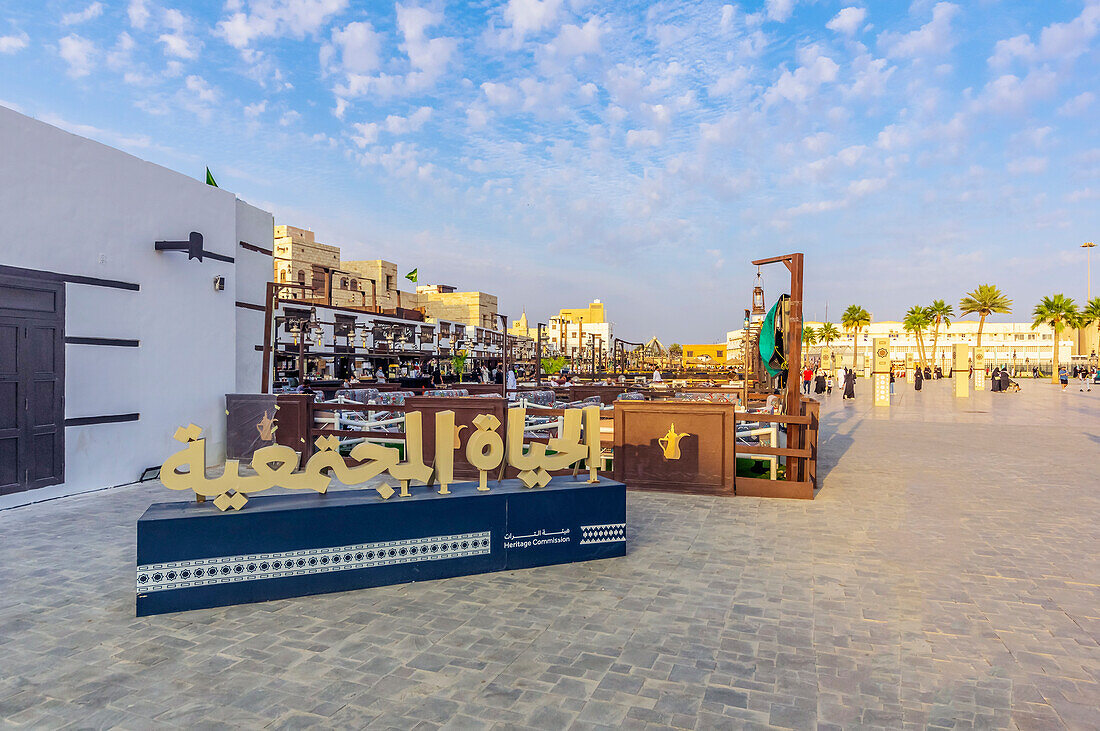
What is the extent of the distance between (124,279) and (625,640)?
9.32 metres

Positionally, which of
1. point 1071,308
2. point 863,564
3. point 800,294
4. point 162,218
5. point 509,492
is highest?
point 1071,308

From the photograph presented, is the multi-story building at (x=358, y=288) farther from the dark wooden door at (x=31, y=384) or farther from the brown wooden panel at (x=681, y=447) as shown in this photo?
the brown wooden panel at (x=681, y=447)

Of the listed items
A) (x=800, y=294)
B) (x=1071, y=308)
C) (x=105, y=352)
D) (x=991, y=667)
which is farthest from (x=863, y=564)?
(x=1071, y=308)

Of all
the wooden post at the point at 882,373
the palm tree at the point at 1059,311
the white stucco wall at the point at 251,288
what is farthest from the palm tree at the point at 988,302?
the white stucco wall at the point at 251,288

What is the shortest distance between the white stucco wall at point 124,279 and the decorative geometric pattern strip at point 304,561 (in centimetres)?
505

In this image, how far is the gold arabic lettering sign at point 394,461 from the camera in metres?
4.88

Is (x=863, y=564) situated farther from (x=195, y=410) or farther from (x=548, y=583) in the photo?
(x=195, y=410)

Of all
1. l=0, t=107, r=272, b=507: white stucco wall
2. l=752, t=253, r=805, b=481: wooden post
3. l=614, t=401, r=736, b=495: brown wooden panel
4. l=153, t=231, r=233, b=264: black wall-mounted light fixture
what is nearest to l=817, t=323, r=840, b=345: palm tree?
l=752, t=253, r=805, b=481: wooden post

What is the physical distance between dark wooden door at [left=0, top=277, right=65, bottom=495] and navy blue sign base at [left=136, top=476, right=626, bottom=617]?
4.49m

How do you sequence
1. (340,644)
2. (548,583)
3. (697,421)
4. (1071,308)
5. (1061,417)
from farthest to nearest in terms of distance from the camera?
(1071,308)
(1061,417)
(697,421)
(548,583)
(340,644)

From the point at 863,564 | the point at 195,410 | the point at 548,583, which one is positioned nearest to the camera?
the point at 548,583

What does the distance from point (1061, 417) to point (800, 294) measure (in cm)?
2020

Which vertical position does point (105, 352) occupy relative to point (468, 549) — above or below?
above

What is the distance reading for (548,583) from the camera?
5.39 meters
